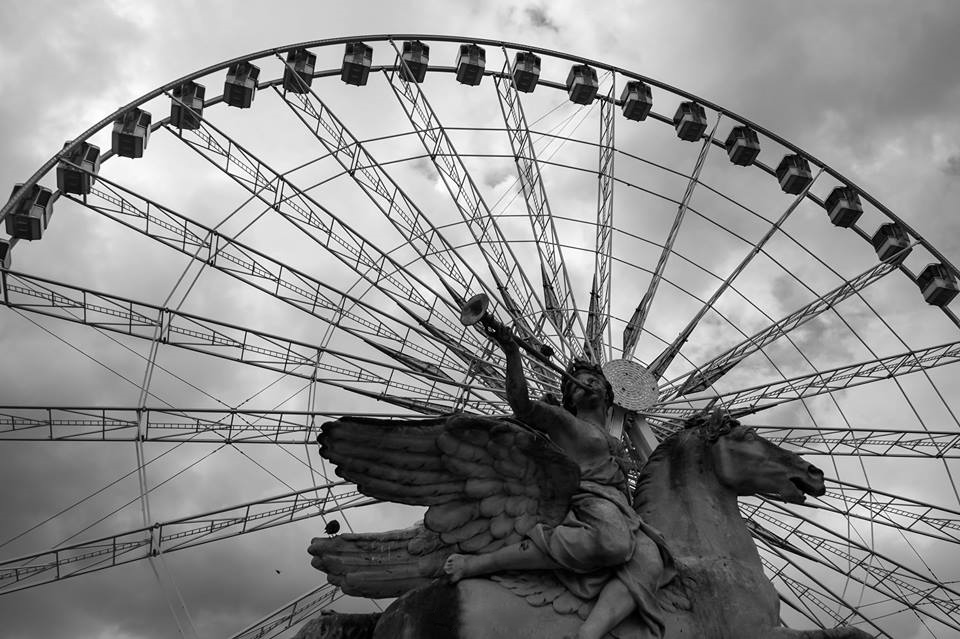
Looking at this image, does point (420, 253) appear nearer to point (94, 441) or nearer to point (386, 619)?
point (94, 441)

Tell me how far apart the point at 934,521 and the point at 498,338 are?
15.8m

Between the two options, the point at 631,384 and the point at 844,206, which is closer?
→ the point at 631,384

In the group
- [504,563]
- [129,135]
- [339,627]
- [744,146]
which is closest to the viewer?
[504,563]

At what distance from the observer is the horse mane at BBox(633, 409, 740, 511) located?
18.7 ft

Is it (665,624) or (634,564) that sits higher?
(634,564)

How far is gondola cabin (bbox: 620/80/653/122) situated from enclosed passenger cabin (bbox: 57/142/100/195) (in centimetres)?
Result: 1235

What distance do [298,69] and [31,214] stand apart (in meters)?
6.26

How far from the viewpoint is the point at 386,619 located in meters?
5.15

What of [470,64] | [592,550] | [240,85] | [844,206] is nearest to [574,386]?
[592,550]

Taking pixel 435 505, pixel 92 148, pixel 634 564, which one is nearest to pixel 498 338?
pixel 435 505

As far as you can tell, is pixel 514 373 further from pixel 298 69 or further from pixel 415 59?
pixel 415 59

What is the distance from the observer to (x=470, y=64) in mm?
19500

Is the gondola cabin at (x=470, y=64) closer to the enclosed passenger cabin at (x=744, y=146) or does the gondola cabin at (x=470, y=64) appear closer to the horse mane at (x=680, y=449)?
the enclosed passenger cabin at (x=744, y=146)

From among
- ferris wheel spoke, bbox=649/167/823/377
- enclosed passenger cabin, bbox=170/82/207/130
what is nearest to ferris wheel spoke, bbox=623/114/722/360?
ferris wheel spoke, bbox=649/167/823/377
